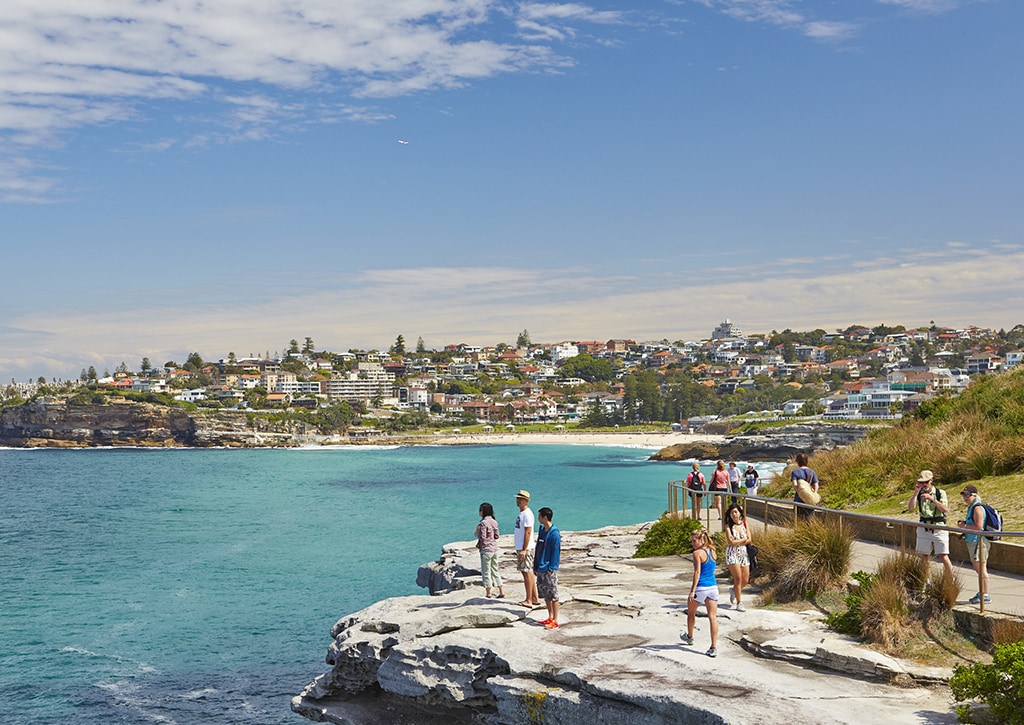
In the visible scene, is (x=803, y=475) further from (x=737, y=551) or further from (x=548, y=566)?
(x=548, y=566)

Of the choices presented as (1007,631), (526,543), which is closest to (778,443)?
(526,543)

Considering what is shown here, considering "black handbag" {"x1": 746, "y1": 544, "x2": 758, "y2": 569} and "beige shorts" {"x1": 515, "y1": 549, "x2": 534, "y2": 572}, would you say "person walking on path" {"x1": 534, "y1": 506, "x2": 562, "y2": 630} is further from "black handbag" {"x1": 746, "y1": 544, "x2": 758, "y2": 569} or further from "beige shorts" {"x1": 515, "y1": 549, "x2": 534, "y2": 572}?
"black handbag" {"x1": 746, "y1": 544, "x2": 758, "y2": 569}

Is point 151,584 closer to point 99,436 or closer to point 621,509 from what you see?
point 621,509

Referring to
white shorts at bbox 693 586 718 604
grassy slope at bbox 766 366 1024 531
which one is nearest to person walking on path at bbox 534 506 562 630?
white shorts at bbox 693 586 718 604

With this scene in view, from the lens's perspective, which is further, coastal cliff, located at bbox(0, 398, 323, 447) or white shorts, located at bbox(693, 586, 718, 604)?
coastal cliff, located at bbox(0, 398, 323, 447)

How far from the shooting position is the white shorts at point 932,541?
10.2 meters

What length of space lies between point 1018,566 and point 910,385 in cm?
13996

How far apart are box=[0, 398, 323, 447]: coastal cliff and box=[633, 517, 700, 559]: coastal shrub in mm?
148048

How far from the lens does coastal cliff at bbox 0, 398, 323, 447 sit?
160 meters

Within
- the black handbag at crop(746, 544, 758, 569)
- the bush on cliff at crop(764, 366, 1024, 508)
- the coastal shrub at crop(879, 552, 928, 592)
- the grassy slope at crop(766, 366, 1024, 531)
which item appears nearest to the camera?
the coastal shrub at crop(879, 552, 928, 592)

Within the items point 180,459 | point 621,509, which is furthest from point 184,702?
point 180,459

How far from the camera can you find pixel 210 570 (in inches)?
1265

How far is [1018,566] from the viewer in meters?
11.3

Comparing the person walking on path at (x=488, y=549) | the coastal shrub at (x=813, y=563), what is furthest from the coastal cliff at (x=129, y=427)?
the coastal shrub at (x=813, y=563)
